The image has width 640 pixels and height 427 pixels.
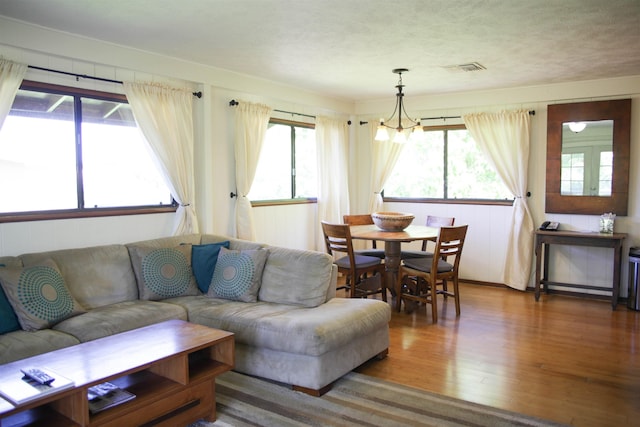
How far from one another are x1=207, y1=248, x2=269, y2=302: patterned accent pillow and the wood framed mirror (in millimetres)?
3734

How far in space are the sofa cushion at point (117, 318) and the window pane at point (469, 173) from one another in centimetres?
419

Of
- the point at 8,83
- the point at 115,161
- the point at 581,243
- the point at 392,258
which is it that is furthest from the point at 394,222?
the point at 8,83

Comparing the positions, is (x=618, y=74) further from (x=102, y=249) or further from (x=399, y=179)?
(x=102, y=249)

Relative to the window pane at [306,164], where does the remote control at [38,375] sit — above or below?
below

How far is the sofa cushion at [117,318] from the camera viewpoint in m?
2.93

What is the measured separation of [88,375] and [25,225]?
1816 mm

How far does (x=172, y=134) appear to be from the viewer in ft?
14.3

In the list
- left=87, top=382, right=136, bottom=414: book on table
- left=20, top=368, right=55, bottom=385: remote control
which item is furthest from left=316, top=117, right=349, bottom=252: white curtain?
left=20, top=368, right=55, bottom=385: remote control

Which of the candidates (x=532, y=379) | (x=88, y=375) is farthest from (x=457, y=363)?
(x=88, y=375)

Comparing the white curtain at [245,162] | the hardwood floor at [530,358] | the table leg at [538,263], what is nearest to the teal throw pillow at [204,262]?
the white curtain at [245,162]

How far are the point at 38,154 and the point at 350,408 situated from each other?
9.50 ft

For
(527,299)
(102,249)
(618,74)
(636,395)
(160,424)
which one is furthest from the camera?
(527,299)

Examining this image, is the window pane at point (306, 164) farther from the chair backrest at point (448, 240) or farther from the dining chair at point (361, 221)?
the chair backrest at point (448, 240)

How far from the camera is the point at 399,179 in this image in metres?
6.84
